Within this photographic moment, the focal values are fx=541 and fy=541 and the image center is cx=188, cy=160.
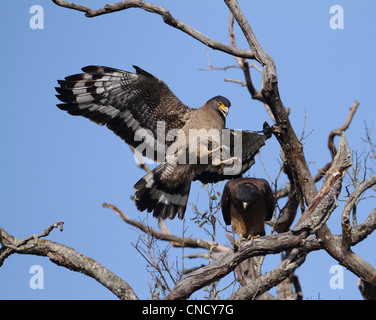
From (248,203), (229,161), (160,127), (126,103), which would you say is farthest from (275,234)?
(126,103)

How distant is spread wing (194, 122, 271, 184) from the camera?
6.55 meters

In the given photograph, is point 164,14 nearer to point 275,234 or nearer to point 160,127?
point 160,127

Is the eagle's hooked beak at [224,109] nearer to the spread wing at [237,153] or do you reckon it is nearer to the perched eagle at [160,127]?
the perched eagle at [160,127]

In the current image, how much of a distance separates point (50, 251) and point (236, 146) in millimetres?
2664

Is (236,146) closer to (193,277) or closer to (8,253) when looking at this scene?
(193,277)

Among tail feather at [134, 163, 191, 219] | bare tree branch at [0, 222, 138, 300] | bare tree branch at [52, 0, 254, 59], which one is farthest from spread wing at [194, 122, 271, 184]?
bare tree branch at [0, 222, 138, 300]

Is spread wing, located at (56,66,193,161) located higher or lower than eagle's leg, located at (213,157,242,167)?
higher

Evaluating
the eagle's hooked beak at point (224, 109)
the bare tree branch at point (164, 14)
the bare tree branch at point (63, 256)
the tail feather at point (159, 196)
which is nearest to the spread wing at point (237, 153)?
the eagle's hooked beak at point (224, 109)

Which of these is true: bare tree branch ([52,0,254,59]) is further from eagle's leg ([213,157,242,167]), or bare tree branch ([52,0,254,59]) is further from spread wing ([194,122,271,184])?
eagle's leg ([213,157,242,167])

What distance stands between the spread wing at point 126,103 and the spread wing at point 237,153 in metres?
0.62

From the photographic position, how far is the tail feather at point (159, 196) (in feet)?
21.1

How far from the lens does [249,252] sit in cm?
514

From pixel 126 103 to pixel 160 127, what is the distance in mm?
514
